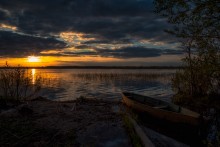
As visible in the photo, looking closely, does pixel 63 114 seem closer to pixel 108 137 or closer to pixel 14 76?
pixel 108 137

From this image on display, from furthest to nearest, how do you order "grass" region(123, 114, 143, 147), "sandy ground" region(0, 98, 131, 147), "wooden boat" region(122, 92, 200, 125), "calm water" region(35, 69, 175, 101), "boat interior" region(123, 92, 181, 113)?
1. "calm water" region(35, 69, 175, 101)
2. "boat interior" region(123, 92, 181, 113)
3. "wooden boat" region(122, 92, 200, 125)
4. "sandy ground" region(0, 98, 131, 147)
5. "grass" region(123, 114, 143, 147)

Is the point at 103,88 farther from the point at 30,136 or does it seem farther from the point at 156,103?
the point at 30,136

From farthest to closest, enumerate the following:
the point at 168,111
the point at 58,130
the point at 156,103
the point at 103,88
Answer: the point at 103,88 < the point at 156,103 < the point at 168,111 < the point at 58,130

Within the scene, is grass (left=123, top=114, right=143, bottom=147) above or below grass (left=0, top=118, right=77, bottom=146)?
above

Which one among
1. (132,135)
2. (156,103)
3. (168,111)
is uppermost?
(168,111)

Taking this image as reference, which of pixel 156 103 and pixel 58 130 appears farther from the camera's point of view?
pixel 156 103

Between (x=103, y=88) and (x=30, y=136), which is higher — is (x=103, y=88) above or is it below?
below

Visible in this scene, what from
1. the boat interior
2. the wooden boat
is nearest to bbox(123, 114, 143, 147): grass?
the wooden boat

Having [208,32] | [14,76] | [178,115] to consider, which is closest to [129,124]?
[178,115]

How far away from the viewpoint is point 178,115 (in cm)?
1116

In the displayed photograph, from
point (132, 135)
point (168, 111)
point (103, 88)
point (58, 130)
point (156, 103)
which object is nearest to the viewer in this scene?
point (132, 135)

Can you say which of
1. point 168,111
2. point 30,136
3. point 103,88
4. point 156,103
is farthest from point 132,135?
point 103,88

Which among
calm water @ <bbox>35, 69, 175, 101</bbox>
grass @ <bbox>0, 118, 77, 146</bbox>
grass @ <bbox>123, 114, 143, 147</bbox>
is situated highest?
grass @ <bbox>123, 114, 143, 147</bbox>

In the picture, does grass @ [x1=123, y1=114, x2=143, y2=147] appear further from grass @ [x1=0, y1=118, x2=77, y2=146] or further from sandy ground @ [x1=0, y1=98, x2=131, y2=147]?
grass @ [x1=0, y1=118, x2=77, y2=146]
